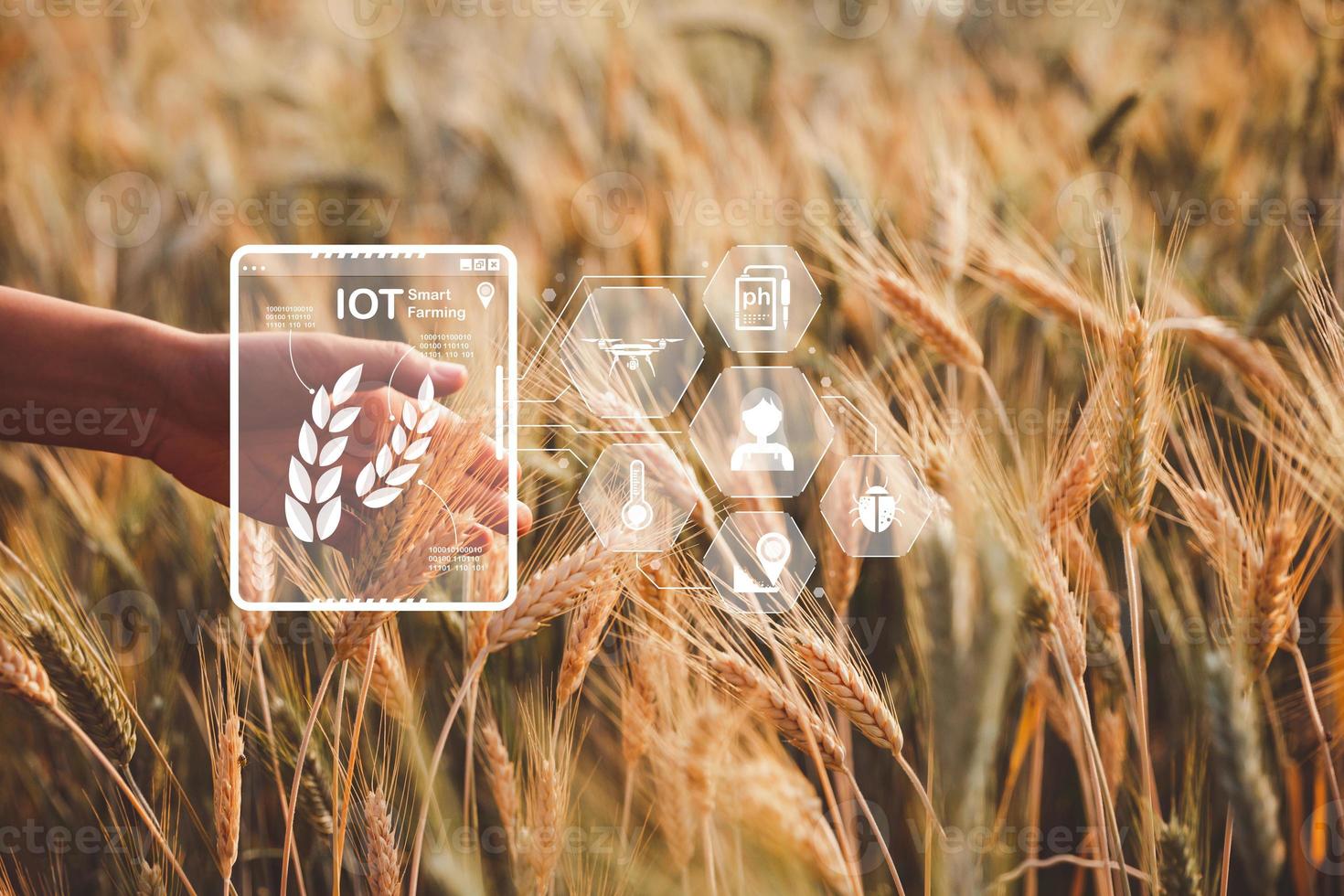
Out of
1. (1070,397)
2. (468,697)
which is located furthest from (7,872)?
(1070,397)

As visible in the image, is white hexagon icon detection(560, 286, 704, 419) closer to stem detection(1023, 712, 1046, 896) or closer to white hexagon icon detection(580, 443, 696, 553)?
white hexagon icon detection(580, 443, 696, 553)

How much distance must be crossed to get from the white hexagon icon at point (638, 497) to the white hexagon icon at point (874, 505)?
0.56ft

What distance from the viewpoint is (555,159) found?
3.08 feet

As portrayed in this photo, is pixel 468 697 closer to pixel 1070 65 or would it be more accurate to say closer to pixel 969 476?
pixel 969 476

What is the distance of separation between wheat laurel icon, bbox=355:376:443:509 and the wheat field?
4.5 inches

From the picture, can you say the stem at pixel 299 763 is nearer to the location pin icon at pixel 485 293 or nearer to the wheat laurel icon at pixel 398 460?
the wheat laurel icon at pixel 398 460

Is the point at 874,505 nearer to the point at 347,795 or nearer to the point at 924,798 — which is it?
the point at 924,798

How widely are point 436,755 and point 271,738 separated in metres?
0.20

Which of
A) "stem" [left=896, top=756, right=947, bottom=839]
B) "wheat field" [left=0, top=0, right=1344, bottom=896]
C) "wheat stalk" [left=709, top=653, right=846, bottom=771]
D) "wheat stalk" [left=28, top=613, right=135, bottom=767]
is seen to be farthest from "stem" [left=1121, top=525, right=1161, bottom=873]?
"wheat stalk" [left=28, top=613, right=135, bottom=767]

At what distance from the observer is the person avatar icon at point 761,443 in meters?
0.90

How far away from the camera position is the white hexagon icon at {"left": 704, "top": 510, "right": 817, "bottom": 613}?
0.90 m

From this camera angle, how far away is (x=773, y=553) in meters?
0.90

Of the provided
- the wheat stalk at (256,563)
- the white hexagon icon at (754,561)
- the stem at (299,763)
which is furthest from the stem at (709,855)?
the wheat stalk at (256,563)

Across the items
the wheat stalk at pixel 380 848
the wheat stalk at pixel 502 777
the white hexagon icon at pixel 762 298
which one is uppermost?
the white hexagon icon at pixel 762 298
